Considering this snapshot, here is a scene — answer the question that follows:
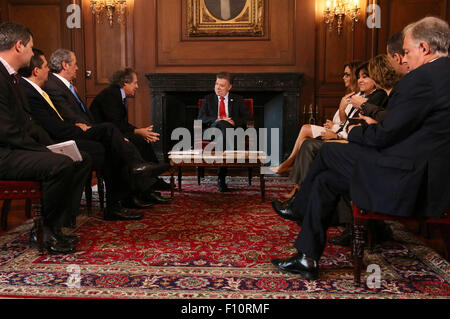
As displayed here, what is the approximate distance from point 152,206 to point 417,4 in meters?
5.25

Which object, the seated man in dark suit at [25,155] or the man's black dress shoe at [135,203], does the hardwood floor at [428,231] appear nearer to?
the seated man in dark suit at [25,155]

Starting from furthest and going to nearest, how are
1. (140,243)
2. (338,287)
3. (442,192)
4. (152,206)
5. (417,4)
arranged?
(417,4) → (152,206) → (140,243) → (338,287) → (442,192)

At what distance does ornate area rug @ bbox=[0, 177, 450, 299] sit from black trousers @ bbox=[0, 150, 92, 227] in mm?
274

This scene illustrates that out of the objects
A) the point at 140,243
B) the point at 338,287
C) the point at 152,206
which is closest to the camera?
the point at 338,287

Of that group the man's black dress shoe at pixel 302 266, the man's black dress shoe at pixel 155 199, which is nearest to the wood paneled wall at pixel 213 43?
the man's black dress shoe at pixel 155 199

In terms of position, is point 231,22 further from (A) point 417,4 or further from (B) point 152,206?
(B) point 152,206

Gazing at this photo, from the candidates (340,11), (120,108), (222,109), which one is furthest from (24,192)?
(340,11)

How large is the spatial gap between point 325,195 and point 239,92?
4.61 meters

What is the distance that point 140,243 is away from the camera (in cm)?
282

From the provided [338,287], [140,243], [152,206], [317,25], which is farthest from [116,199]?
[317,25]

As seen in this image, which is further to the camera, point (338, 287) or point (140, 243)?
point (140, 243)

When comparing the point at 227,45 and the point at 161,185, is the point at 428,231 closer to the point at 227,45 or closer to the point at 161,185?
the point at 161,185

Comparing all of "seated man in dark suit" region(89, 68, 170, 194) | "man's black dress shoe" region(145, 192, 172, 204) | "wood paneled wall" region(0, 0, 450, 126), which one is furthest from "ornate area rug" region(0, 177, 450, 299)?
"wood paneled wall" region(0, 0, 450, 126)

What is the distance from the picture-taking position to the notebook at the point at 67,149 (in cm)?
281
